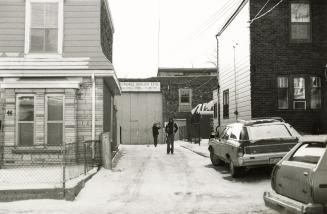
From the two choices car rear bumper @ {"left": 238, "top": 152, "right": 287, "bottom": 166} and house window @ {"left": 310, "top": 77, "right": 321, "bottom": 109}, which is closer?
car rear bumper @ {"left": 238, "top": 152, "right": 287, "bottom": 166}

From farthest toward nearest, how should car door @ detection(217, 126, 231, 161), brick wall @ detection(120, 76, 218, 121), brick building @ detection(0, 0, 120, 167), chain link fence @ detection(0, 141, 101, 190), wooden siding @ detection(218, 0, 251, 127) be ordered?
brick wall @ detection(120, 76, 218, 121), wooden siding @ detection(218, 0, 251, 127), brick building @ detection(0, 0, 120, 167), car door @ detection(217, 126, 231, 161), chain link fence @ detection(0, 141, 101, 190)

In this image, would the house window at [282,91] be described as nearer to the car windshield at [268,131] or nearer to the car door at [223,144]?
the car door at [223,144]

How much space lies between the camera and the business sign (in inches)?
1656

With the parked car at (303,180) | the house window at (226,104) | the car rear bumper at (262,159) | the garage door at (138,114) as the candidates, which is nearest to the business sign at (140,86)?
the garage door at (138,114)

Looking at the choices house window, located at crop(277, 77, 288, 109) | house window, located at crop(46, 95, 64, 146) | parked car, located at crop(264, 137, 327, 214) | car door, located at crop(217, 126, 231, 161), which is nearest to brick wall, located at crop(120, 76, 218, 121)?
house window, located at crop(277, 77, 288, 109)

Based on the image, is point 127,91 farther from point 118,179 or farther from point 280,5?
point 118,179

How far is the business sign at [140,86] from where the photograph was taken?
42.1 metres

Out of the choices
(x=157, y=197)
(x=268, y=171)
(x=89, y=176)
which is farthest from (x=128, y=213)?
(x=268, y=171)

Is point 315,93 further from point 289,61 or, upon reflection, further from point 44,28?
point 44,28

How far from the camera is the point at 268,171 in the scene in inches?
590

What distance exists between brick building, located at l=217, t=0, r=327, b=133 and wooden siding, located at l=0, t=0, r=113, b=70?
6365 mm

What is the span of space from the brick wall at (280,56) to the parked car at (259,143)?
544cm

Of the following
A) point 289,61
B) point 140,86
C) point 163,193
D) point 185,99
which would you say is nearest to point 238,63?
point 289,61

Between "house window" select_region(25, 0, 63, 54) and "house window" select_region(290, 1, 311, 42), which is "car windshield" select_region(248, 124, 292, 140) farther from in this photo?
"house window" select_region(25, 0, 63, 54)
